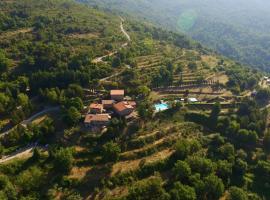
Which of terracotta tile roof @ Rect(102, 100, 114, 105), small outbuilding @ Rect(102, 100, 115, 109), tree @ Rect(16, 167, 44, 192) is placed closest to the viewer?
tree @ Rect(16, 167, 44, 192)

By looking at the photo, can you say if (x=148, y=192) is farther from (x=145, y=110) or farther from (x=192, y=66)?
(x=192, y=66)

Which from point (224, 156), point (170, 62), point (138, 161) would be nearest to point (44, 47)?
point (170, 62)

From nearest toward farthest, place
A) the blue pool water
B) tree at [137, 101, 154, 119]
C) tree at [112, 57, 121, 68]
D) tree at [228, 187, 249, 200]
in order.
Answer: tree at [228, 187, 249, 200], tree at [137, 101, 154, 119], the blue pool water, tree at [112, 57, 121, 68]

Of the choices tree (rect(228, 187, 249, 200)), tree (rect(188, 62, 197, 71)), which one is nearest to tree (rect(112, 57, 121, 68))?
tree (rect(188, 62, 197, 71))

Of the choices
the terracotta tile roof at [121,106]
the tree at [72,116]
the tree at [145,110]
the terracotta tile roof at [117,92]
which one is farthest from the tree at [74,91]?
the tree at [145,110]

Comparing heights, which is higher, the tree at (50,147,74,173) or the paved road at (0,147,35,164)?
the tree at (50,147,74,173)

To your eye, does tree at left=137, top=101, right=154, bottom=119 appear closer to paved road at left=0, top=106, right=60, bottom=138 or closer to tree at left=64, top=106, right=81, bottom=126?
tree at left=64, top=106, right=81, bottom=126

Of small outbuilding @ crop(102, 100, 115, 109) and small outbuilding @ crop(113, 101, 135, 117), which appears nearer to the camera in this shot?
small outbuilding @ crop(113, 101, 135, 117)
